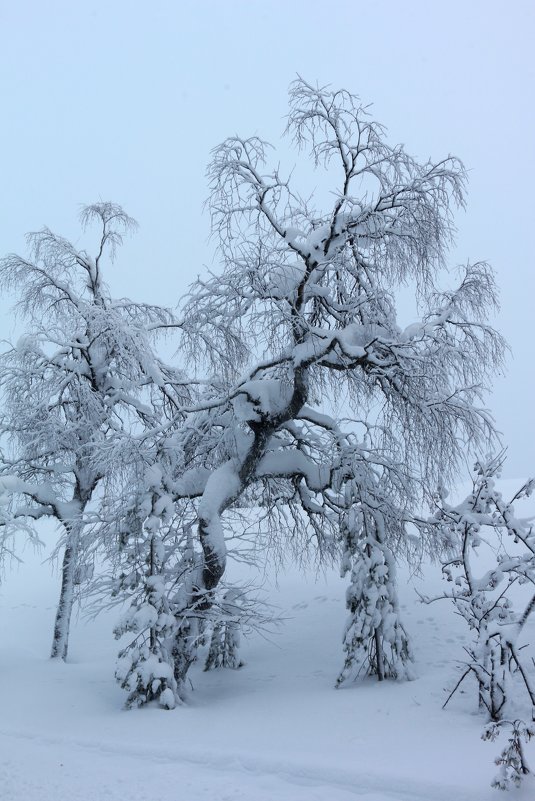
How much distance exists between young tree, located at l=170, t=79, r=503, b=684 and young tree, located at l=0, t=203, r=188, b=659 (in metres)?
2.75

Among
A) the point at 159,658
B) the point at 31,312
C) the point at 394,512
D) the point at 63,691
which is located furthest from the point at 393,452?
the point at 31,312

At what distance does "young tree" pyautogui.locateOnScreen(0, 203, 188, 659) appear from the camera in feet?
40.3

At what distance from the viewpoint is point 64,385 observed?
485 inches

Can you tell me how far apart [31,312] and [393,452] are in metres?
7.71

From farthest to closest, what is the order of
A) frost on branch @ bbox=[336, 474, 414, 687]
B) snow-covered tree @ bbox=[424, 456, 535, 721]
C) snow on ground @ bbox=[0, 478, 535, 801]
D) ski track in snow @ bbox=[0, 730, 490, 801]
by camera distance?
frost on branch @ bbox=[336, 474, 414, 687] < snow-covered tree @ bbox=[424, 456, 535, 721] < snow on ground @ bbox=[0, 478, 535, 801] < ski track in snow @ bbox=[0, 730, 490, 801]

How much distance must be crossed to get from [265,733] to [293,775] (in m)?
1.39

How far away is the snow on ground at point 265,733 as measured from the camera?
584 centimetres

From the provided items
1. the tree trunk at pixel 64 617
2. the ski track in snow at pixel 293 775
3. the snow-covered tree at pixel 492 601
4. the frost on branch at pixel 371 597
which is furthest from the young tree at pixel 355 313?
the tree trunk at pixel 64 617

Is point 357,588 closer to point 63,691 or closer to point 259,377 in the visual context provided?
point 259,377

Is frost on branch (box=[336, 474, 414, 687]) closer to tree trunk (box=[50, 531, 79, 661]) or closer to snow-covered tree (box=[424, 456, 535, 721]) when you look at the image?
snow-covered tree (box=[424, 456, 535, 721])

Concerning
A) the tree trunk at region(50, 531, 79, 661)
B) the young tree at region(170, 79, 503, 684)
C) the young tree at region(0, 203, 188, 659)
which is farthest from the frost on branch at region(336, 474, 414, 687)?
the tree trunk at region(50, 531, 79, 661)

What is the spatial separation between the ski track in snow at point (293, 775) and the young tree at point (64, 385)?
5067mm

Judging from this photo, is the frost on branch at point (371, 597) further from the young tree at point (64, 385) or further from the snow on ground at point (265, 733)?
the young tree at point (64, 385)

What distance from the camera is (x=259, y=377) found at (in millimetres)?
9992
